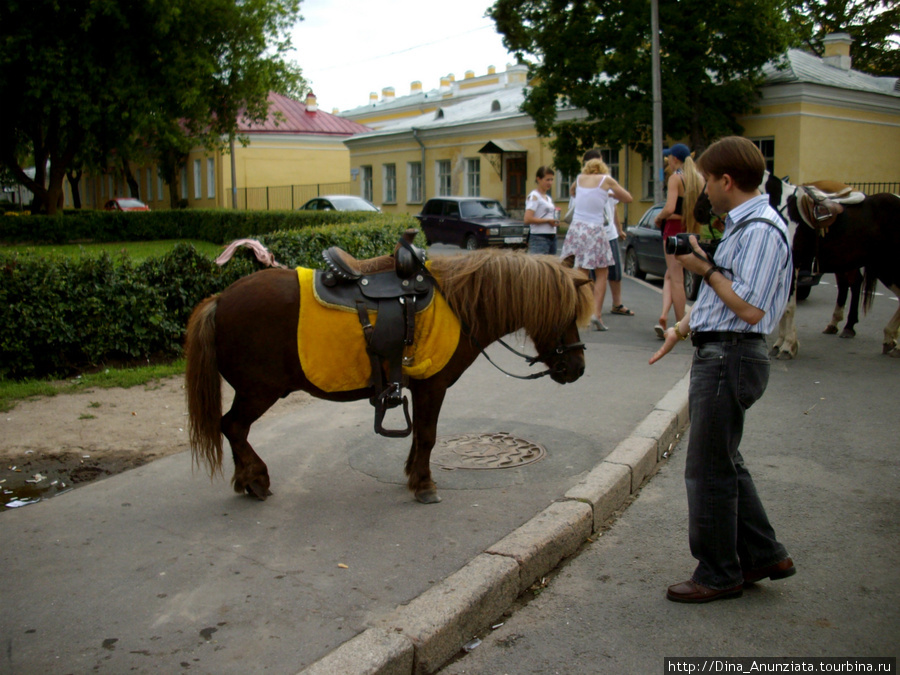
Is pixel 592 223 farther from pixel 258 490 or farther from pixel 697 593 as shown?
pixel 697 593

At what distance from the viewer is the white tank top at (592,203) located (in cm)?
973

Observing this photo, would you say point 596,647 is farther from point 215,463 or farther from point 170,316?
point 170,316

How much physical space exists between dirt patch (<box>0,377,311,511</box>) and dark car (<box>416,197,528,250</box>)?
57.6 feet

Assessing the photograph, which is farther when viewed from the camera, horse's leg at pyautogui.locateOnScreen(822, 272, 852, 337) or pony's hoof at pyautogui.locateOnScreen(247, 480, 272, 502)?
horse's leg at pyautogui.locateOnScreen(822, 272, 852, 337)

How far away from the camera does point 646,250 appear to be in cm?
1502

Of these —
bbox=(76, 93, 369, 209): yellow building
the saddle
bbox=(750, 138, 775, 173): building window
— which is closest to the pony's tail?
the saddle

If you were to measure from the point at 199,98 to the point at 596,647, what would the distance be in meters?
26.7

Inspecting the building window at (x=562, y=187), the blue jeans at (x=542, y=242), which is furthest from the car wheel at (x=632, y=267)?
the building window at (x=562, y=187)

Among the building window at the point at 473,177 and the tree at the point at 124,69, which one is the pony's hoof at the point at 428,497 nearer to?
the tree at the point at 124,69

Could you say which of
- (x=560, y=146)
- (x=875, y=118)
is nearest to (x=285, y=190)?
(x=560, y=146)

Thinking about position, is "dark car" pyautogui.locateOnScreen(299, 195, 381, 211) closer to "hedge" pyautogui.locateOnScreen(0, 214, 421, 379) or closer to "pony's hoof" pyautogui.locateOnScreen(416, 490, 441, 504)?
"hedge" pyautogui.locateOnScreen(0, 214, 421, 379)

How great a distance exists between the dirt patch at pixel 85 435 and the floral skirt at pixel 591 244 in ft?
14.8

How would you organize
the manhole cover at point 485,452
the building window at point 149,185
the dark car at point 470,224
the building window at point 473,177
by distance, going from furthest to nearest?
the building window at point 149,185
the building window at point 473,177
the dark car at point 470,224
the manhole cover at point 485,452

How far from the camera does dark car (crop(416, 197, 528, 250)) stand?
2378 centimetres
